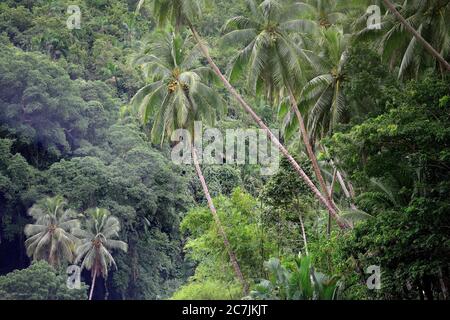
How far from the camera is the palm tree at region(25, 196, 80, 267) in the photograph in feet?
139

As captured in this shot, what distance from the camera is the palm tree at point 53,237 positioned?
4222cm

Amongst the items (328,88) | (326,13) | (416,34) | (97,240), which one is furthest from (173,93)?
(97,240)

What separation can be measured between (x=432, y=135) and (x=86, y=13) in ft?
187

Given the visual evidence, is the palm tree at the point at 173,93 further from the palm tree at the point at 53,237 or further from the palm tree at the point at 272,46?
the palm tree at the point at 53,237

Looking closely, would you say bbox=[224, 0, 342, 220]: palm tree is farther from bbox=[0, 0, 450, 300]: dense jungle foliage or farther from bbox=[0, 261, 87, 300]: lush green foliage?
bbox=[0, 261, 87, 300]: lush green foliage

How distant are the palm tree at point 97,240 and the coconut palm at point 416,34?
26.4 metres

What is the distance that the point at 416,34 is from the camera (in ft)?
60.1

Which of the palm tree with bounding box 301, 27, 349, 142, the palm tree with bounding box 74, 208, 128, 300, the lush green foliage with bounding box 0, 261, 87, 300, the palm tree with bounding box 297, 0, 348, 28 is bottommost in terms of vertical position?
the lush green foliage with bounding box 0, 261, 87, 300

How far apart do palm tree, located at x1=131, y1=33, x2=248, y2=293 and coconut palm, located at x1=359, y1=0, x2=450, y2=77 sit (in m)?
7.02

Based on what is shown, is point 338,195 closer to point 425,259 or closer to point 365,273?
point 365,273

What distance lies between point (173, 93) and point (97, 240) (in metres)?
20.0

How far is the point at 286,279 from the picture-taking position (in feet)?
47.6

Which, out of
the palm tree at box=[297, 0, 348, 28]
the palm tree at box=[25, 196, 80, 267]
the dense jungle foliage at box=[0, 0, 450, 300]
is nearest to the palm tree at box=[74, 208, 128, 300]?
the dense jungle foliage at box=[0, 0, 450, 300]
